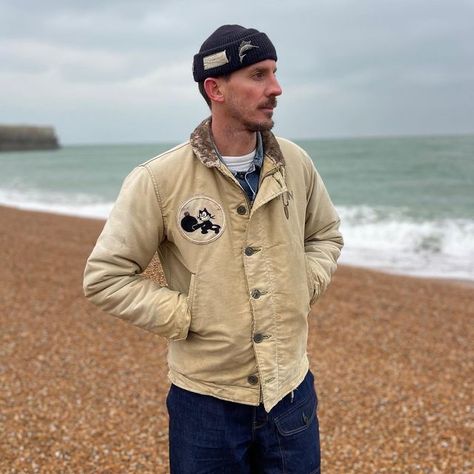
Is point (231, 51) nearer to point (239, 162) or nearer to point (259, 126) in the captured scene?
point (259, 126)

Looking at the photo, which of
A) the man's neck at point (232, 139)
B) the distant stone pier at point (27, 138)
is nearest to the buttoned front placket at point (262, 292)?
Answer: the man's neck at point (232, 139)

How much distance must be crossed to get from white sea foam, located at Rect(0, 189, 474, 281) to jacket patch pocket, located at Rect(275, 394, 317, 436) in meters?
10.4

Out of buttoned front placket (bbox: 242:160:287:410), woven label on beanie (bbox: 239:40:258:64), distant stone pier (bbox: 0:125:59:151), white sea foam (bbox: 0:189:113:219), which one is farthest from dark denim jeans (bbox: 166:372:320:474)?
distant stone pier (bbox: 0:125:59:151)

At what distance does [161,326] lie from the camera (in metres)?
1.99

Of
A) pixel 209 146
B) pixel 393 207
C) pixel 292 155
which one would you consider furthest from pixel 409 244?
pixel 209 146

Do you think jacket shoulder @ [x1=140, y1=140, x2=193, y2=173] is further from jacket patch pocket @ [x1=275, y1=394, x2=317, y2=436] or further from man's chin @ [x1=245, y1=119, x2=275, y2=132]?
jacket patch pocket @ [x1=275, y1=394, x2=317, y2=436]

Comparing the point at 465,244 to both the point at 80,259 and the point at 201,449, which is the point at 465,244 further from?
the point at 201,449

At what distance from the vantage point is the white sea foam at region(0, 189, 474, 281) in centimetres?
1295

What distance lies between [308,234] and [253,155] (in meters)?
0.48

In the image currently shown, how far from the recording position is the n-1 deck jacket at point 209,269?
78.7 inches

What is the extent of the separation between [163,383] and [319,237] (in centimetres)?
350

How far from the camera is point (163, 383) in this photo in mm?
5430

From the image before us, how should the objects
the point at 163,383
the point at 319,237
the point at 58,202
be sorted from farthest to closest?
the point at 58,202
the point at 163,383
the point at 319,237

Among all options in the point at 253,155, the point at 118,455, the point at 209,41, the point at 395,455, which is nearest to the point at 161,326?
the point at 253,155
